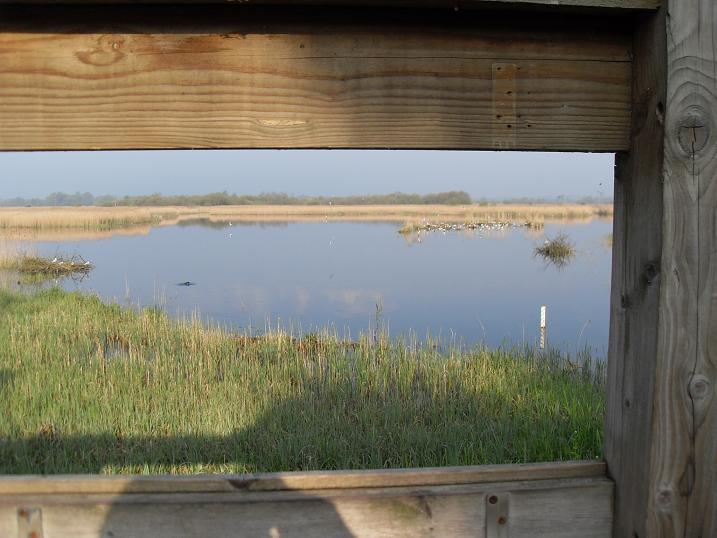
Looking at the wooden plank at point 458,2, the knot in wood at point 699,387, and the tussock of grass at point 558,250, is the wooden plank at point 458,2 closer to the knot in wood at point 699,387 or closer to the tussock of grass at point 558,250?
the knot in wood at point 699,387

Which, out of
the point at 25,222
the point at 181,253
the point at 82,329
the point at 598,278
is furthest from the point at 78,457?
the point at 25,222

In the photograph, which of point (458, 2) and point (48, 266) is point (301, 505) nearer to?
point (458, 2)

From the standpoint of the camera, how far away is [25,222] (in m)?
34.9

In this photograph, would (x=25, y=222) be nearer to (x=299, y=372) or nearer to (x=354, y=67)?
(x=299, y=372)

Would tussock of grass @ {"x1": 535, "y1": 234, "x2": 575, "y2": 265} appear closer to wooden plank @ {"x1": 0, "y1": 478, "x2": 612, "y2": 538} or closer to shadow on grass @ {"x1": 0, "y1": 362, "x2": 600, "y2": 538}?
shadow on grass @ {"x1": 0, "y1": 362, "x2": 600, "y2": 538}

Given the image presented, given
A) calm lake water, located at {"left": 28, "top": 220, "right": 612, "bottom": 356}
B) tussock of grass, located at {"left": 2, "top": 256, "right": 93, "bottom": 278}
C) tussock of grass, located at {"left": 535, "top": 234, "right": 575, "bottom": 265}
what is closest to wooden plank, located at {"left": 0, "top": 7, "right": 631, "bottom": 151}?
calm lake water, located at {"left": 28, "top": 220, "right": 612, "bottom": 356}

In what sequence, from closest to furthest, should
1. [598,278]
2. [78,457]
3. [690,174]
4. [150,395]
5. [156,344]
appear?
[690,174]
[78,457]
[150,395]
[156,344]
[598,278]

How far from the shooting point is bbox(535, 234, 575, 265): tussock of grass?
72.1 ft

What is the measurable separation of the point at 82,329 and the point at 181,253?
23.3 meters

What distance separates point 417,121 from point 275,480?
2.27 feet

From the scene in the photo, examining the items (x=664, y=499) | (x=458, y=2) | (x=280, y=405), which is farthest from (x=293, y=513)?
(x=280, y=405)

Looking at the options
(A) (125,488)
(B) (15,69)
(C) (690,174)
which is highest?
(B) (15,69)

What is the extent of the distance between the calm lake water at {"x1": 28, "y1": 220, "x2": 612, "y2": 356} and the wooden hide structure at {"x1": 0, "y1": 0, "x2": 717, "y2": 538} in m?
6.46

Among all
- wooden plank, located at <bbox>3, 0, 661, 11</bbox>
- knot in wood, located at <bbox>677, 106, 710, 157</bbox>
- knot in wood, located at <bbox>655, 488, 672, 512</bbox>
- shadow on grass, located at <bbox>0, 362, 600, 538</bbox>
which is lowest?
shadow on grass, located at <bbox>0, 362, 600, 538</bbox>
